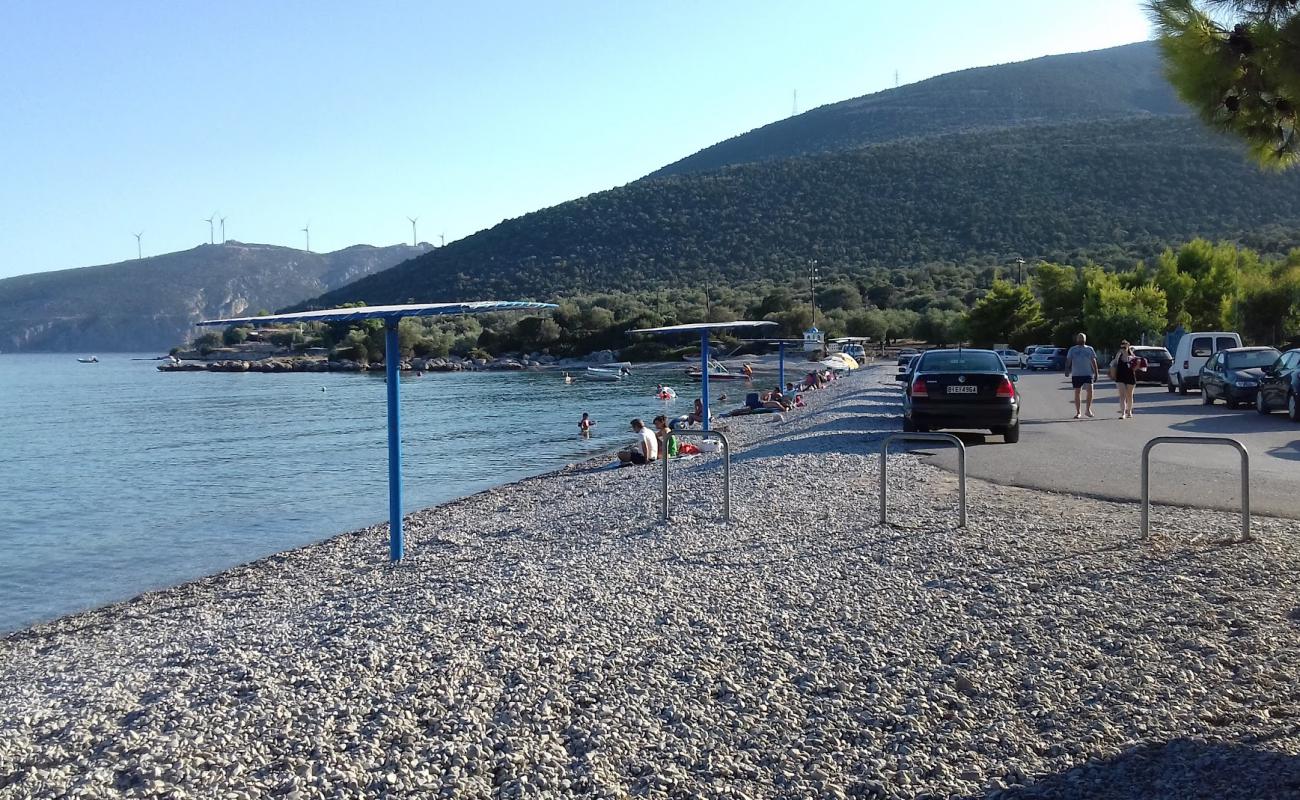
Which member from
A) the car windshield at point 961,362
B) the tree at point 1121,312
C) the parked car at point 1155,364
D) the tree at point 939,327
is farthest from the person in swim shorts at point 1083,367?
the tree at point 939,327

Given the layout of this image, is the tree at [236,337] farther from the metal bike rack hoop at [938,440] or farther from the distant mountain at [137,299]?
the metal bike rack hoop at [938,440]

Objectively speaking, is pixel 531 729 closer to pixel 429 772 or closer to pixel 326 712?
pixel 429 772

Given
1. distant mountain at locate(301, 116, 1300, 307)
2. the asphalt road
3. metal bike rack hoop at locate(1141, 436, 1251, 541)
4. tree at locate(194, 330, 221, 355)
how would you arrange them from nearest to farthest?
1. metal bike rack hoop at locate(1141, 436, 1251, 541)
2. the asphalt road
3. distant mountain at locate(301, 116, 1300, 307)
4. tree at locate(194, 330, 221, 355)

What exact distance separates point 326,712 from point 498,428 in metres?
29.7

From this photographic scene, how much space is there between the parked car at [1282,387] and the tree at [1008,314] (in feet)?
147

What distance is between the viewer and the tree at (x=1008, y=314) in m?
64.3

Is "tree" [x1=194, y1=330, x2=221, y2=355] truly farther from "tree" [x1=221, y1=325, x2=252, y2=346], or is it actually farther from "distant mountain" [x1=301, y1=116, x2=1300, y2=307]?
"distant mountain" [x1=301, y1=116, x2=1300, y2=307]

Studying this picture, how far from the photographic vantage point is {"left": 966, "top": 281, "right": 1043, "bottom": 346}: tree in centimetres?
6431

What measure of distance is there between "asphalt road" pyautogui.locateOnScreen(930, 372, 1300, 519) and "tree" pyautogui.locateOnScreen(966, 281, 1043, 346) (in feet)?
139

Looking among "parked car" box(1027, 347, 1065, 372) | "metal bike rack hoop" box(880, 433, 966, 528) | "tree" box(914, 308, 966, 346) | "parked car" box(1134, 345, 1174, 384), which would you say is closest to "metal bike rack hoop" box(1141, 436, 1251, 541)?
"metal bike rack hoop" box(880, 433, 966, 528)

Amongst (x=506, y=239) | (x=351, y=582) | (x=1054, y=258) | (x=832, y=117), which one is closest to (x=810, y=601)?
(x=351, y=582)

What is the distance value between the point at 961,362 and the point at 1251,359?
9.09 metres

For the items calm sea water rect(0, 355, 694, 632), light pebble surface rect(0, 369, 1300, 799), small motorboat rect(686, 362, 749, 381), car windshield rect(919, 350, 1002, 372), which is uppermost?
car windshield rect(919, 350, 1002, 372)

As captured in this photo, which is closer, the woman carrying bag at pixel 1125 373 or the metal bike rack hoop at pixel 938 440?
the metal bike rack hoop at pixel 938 440
